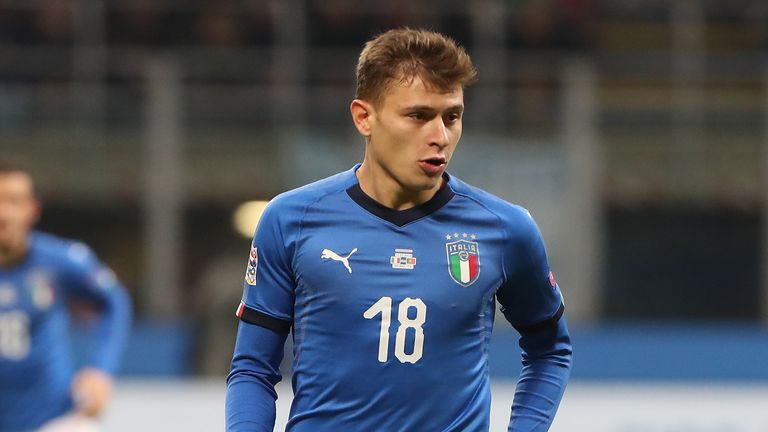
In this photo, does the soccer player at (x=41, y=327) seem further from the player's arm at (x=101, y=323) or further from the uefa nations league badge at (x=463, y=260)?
the uefa nations league badge at (x=463, y=260)

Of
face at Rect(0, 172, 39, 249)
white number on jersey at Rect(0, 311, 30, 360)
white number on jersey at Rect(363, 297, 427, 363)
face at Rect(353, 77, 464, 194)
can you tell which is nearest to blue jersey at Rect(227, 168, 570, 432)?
white number on jersey at Rect(363, 297, 427, 363)

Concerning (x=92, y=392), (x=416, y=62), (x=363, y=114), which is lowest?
(x=92, y=392)

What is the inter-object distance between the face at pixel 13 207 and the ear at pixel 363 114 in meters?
3.25

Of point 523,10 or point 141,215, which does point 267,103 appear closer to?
point 141,215

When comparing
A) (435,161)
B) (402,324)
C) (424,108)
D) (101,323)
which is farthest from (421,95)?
(101,323)

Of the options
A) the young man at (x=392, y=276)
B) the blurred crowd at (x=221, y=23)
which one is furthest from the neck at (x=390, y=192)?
the blurred crowd at (x=221, y=23)

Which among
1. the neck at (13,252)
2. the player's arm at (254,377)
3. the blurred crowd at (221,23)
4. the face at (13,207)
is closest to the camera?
the player's arm at (254,377)

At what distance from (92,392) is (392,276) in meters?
3.40

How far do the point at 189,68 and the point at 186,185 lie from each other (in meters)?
0.93

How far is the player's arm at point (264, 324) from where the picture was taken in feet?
10.5

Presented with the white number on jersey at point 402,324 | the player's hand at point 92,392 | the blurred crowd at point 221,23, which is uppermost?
the blurred crowd at point 221,23

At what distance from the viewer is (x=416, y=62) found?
3098 millimetres

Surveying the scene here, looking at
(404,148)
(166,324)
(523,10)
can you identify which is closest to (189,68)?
(166,324)

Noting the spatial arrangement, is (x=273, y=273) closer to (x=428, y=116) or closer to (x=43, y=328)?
(x=428, y=116)
